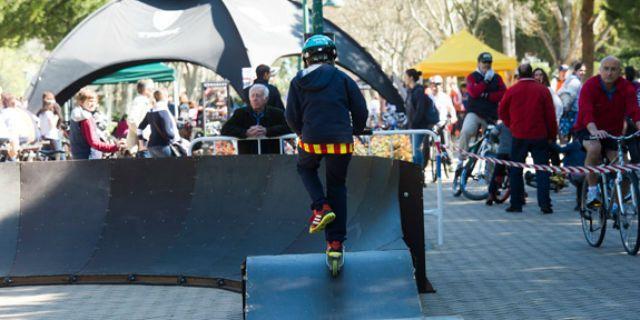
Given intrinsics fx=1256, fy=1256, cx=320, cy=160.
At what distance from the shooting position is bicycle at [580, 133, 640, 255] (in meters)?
11.7

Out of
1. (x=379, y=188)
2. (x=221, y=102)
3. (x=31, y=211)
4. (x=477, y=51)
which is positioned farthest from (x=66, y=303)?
(x=477, y=51)

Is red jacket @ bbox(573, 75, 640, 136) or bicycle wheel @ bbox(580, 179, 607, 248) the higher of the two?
red jacket @ bbox(573, 75, 640, 136)

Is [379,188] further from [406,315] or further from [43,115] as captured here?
[43,115]

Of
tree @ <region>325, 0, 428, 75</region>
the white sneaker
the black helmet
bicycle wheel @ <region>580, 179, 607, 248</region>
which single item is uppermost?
tree @ <region>325, 0, 428, 75</region>

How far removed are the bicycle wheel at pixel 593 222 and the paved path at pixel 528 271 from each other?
0.11m

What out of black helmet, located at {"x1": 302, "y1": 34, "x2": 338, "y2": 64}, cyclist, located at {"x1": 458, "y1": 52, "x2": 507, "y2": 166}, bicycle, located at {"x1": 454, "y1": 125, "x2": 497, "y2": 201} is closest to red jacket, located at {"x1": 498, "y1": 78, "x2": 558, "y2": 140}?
bicycle, located at {"x1": 454, "y1": 125, "x2": 497, "y2": 201}

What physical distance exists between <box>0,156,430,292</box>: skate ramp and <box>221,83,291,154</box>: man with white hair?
157cm

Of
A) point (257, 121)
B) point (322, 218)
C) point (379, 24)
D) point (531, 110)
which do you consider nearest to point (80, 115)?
point (257, 121)

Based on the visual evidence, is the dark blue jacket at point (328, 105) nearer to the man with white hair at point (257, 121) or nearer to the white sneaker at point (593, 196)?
the white sneaker at point (593, 196)

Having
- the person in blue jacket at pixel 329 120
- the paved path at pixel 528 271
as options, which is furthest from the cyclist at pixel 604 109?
the person in blue jacket at pixel 329 120

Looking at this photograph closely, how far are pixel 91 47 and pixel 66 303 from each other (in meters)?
14.6

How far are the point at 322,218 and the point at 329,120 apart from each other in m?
0.70

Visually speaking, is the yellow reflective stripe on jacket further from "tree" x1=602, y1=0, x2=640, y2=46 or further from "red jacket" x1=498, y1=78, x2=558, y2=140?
"tree" x1=602, y1=0, x2=640, y2=46

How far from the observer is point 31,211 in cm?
1258
